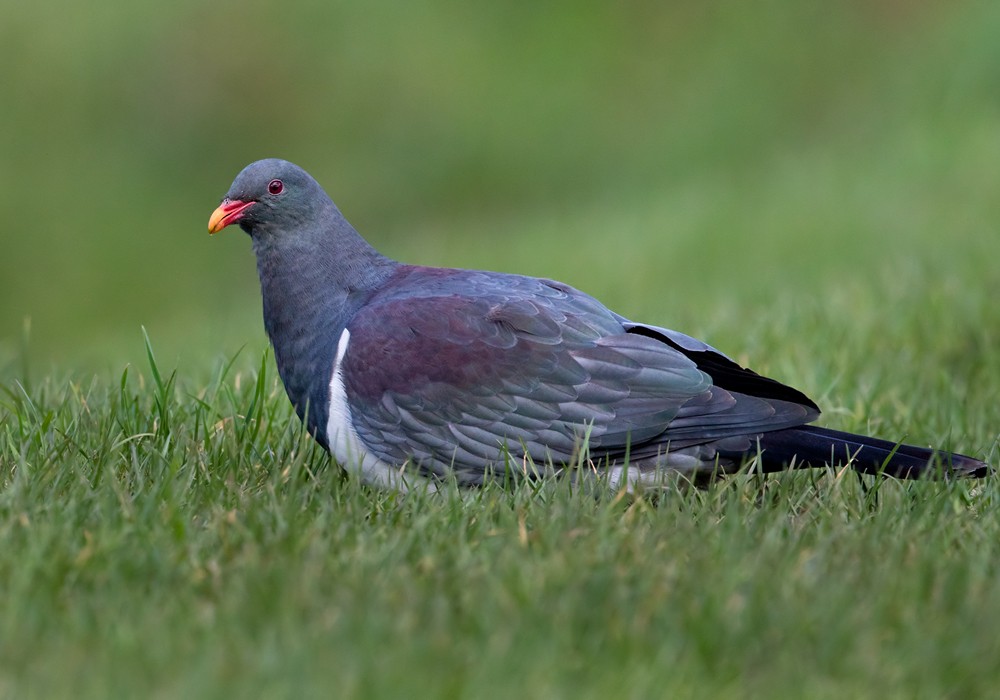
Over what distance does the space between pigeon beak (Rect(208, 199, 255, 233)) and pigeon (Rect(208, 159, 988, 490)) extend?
54 cm

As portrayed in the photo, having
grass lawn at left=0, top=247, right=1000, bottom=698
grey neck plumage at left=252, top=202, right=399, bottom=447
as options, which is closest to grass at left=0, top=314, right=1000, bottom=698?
grass lawn at left=0, top=247, right=1000, bottom=698

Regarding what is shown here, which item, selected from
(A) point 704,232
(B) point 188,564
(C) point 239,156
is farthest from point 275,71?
Answer: (B) point 188,564

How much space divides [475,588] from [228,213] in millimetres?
1748

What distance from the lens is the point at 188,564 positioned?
268 centimetres

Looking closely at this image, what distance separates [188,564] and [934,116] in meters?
9.01

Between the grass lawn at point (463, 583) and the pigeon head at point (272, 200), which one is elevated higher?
the pigeon head at point (272, 200)

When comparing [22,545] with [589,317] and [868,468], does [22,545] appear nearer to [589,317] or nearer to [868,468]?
[589,317]

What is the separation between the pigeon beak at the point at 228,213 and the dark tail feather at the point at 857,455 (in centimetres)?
168

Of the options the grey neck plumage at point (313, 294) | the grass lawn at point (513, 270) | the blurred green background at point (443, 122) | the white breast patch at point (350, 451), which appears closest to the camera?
the grass lawn at point (513, 270)

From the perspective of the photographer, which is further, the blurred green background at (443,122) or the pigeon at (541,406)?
the blurred green background at (443,122)

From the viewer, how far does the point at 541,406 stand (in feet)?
11.4

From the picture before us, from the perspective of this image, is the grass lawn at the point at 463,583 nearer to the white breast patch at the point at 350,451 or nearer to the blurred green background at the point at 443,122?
the white breast patch at the point at 350,451

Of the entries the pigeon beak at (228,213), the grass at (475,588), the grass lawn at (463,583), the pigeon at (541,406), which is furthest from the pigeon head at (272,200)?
the grass at (475,588)

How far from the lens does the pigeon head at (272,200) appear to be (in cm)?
385
